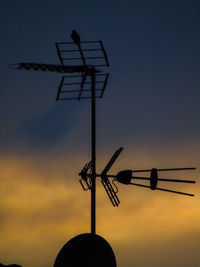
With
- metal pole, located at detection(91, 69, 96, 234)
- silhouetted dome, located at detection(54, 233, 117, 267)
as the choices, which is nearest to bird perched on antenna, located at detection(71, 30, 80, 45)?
metal pole, located at detection(91, 69, 96, 234)

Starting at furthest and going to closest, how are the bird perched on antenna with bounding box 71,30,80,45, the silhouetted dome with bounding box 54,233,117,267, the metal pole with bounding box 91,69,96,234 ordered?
the bird perched on antenna with bounding box 71,30,80,45 → the metal pole with bounding box 91,69,96,234 → the silhouetted dome with bounding box 54,233,117,267

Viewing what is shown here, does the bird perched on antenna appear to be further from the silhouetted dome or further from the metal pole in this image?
the silhouetted dome

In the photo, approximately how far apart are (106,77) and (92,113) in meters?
1.21

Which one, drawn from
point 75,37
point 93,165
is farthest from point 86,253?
point 75,37

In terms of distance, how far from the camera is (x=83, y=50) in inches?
682

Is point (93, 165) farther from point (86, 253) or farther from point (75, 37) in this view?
point (75, 37)

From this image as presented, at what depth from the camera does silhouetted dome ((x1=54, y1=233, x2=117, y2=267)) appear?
50.1 feet

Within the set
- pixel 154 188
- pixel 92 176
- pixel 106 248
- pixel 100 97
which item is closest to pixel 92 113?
pixel 100 97

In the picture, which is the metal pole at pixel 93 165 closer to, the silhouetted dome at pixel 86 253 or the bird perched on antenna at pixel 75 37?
the silhouetted dome at pixel 86 253

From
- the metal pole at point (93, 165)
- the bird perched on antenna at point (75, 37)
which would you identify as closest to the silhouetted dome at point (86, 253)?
the metal pole at point (93, 165)

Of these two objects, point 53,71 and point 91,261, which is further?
point 53,71

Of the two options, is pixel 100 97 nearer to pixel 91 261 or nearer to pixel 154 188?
pixel 154 188

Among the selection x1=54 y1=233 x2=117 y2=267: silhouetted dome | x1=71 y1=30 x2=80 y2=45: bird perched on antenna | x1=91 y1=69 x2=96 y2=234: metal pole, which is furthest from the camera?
x1=71 y1=30 x2=80 y2=45: bird perched on antenna

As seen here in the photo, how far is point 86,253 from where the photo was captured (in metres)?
15.6
